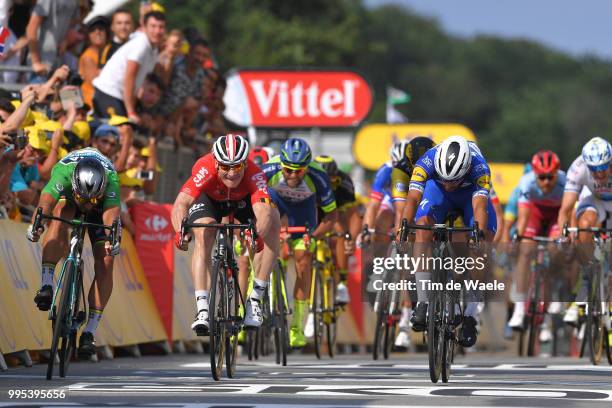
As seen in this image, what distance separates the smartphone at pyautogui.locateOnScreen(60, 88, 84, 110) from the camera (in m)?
15.7

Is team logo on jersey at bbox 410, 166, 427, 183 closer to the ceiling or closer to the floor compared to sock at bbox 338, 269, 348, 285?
closer to the ceiling

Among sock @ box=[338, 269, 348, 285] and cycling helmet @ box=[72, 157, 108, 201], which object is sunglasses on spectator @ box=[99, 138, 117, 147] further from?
sock @ box=[338, 269, 348, 285]

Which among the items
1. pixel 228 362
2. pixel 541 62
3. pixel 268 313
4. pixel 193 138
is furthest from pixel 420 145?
pixel 541 62

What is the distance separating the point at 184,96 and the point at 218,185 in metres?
7.23

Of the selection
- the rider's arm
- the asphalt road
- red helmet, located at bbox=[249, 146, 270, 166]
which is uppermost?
red helmet, located at bbox=[249, 146, 270, 166]

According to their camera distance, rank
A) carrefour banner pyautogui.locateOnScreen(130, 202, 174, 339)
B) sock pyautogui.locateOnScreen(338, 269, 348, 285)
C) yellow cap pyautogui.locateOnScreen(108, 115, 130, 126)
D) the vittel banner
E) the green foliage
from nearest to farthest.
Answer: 1. yellow cap pyautogui.locateOnScreen(108, 115, 130, 126)
2. carrefour banner pyautogui.locateOnScreen(130, 202, 174, 339)
3. sock pyautogui.locateOnScreen(338, 269, 348, 285)
4. the vittel banner
5. the green foliage

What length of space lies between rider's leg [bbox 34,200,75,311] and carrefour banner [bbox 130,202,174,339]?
488 cm

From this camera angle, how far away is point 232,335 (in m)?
13.1

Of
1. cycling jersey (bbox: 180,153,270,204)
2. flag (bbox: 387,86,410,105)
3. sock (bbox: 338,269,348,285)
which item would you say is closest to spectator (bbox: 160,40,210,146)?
sock (bbox: 338,269,348,285)

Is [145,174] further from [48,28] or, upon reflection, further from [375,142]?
[375,142]

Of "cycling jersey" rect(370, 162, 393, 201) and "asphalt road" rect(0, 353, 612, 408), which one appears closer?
"asphalt road" rect(0, 353, 612, 408)

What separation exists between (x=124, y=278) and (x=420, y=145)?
3853mm

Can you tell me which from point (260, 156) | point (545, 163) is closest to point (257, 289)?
point (260, 156)

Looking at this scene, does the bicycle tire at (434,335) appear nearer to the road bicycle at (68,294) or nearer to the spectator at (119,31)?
the road bicycle at (68,294)
